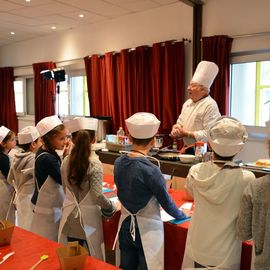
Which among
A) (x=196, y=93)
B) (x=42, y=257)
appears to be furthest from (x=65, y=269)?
(x=196, y=93)

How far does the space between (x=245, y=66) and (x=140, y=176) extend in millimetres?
2769

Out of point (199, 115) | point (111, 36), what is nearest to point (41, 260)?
point (199, 115)

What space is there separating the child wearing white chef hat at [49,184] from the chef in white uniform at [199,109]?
42.4 inches

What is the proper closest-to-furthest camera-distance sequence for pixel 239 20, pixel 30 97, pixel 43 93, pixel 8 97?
pixel 239 20
pixel 43 93
pixel 30 97
pixel 8 97

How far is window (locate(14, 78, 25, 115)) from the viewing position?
708 cm

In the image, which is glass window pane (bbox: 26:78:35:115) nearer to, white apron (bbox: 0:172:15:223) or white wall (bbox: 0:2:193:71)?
white wall (bbox: 0:2:193:71)

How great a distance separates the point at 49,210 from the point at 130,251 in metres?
0.72

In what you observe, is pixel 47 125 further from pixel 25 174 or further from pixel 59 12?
pixel 59 12

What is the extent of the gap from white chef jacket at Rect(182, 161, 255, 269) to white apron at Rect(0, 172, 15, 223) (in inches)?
76.1

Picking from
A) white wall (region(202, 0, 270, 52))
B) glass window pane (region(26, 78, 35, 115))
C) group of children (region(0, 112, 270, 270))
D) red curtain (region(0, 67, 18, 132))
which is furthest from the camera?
red curtain (region(0, 67, 18, 132))

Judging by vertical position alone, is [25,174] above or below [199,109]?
below

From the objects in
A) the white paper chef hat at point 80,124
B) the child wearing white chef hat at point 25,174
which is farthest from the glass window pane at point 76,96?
the white paper chef hat at point 80,124

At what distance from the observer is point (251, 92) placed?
3961 millimetres


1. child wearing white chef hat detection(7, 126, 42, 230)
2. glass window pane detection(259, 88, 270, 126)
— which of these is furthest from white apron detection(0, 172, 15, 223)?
glass window pane detection(259, 88, 270, 126)
